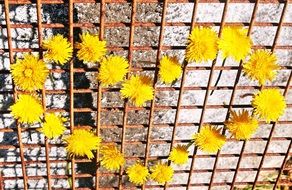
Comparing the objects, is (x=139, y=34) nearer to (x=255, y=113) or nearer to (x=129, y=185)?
(x=255, y=113)

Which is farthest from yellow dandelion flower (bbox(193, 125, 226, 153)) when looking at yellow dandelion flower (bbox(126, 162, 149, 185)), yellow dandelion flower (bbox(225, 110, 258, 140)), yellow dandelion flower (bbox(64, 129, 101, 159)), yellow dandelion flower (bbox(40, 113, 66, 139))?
yellow dandelion flower (bbox(40, 113, 66, 139))

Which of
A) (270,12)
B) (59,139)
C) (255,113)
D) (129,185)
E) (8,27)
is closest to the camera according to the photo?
(8,27)

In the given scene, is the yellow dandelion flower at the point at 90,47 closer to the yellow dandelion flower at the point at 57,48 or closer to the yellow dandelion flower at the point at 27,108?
the yellow dandelion flower at the point at 57,48

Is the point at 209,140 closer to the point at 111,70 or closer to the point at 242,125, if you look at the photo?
the point at 242,125

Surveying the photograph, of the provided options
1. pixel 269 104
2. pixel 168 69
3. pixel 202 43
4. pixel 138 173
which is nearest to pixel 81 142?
pixel 138 173

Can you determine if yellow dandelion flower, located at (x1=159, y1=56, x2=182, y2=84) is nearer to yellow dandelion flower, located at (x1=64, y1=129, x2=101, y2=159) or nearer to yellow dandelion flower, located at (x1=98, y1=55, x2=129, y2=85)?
yellow dandelion flower, located at (x1=98, y1=55, x2=129, y2=85)

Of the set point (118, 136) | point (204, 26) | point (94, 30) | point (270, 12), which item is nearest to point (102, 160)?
point (118, 136)
